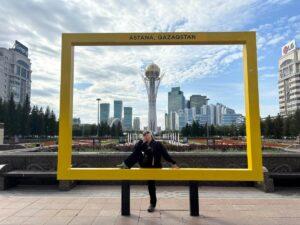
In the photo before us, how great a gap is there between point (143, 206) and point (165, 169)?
159 centimetres

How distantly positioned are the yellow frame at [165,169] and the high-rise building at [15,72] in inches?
4991

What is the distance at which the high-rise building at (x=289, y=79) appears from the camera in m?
142

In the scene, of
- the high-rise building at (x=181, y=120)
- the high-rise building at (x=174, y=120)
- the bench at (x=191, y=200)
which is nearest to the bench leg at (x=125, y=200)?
the bench at (x=191, y=200)

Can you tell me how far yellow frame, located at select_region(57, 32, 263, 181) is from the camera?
279 inches

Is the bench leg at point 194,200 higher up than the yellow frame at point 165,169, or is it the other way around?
the yellow frame at point 165,169

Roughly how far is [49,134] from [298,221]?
89084mm

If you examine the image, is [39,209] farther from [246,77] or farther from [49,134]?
[49,134]

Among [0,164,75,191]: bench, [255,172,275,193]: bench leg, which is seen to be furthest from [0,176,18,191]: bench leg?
[255,172,275,193]: bench leg

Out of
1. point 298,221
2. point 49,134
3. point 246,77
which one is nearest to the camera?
point 298,221

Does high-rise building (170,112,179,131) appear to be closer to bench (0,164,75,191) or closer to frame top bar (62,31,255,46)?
bench (0,164,75,191)

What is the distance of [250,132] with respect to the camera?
7102 mm

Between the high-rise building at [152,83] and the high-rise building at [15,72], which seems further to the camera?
the high-rise building at [15,72]

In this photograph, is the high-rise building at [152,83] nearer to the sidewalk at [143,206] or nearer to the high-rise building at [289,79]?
the sidewalk at [143,206]

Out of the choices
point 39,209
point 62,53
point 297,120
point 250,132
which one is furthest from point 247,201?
point 297,120
